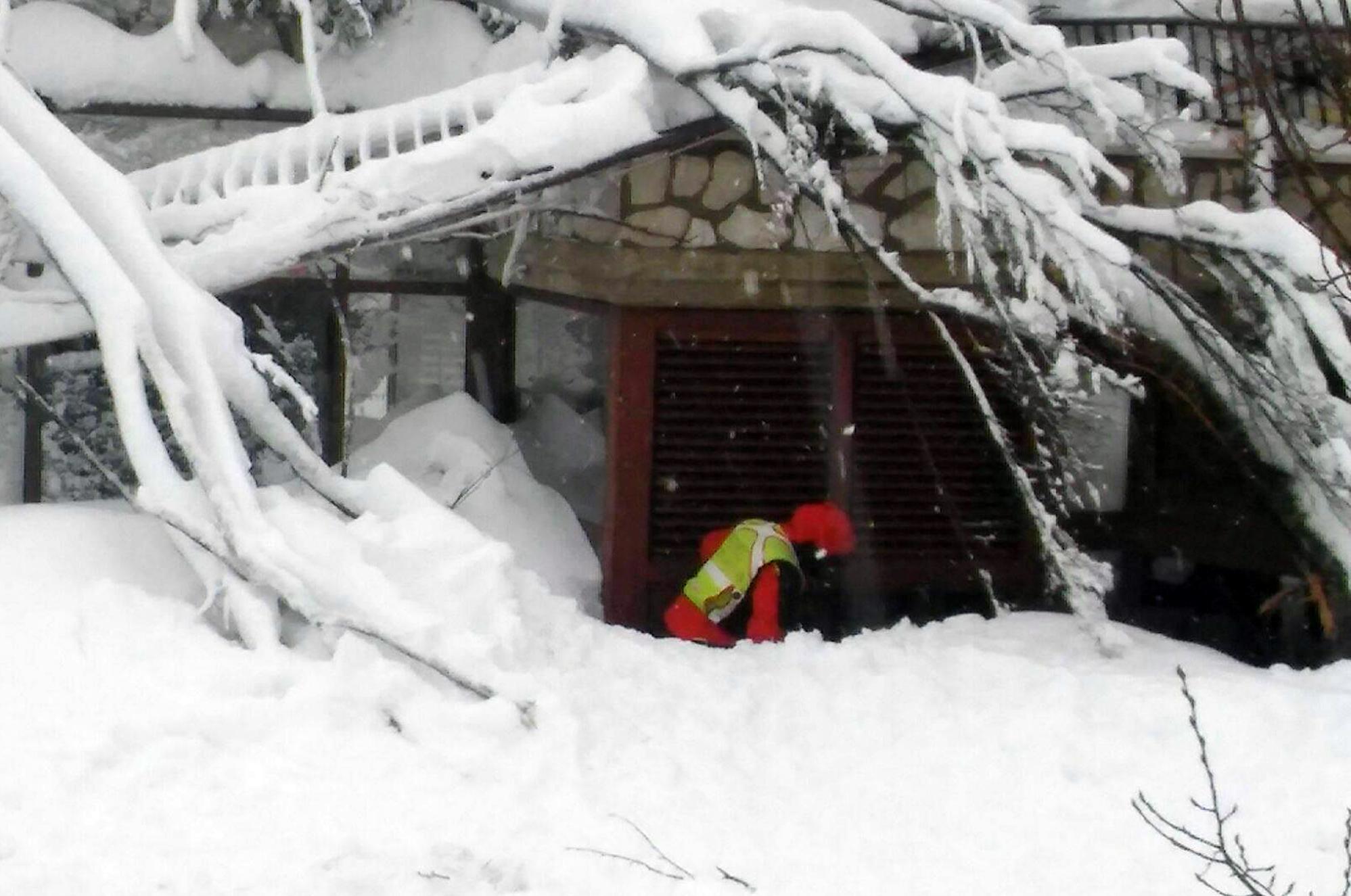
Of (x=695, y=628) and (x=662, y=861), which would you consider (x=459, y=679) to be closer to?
(x=662, y=861)

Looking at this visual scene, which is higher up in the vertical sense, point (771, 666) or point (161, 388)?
point (161, 388)

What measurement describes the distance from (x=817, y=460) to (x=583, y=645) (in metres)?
2.14

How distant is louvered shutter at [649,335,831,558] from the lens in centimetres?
808

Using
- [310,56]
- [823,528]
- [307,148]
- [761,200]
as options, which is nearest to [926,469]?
[823,528]

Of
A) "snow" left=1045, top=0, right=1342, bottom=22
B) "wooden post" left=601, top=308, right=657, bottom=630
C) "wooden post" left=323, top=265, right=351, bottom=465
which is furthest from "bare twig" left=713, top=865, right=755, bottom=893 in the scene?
"wooden post" left=323, top=265, right=351, bottom=465

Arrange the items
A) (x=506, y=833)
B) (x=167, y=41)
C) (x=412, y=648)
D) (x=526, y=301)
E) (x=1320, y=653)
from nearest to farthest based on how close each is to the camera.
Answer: (x=506, y=833) → (x=412, y=648) → (x=1320, y=653) → (x=167, y=41) → (x=526, y=301)

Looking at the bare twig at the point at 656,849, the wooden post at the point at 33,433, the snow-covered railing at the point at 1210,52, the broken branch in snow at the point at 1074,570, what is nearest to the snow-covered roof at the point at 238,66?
the wooden post at the point at 33,433

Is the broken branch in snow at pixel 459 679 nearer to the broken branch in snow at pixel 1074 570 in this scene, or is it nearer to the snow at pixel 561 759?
the snow at pixel 561 759

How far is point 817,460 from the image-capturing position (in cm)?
821

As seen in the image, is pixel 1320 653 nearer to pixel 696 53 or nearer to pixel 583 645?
pixel 583 645

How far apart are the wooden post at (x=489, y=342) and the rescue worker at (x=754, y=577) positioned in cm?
203

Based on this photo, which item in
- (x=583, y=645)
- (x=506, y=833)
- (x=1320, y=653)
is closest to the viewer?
(x=506, y=833)

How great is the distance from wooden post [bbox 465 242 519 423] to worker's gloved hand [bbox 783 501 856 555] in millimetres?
2255

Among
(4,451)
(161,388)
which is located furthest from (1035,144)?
(4,451)
